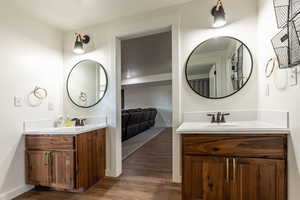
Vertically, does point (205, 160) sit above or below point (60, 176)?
above

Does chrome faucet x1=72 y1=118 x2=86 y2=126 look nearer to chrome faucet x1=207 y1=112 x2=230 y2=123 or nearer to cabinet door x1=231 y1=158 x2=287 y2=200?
chrome faucet x1=207 y1=112 x2=230 y2=123

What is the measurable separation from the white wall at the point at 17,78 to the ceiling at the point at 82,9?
0.53 ft

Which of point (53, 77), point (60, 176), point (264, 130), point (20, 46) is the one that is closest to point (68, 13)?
point (20, 46)

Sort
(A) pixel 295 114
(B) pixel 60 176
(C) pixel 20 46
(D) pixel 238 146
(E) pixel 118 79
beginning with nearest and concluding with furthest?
(A) pixel 295 114, (D) pixel 238 146, (B) pixel 60 176, (C) pixel 20 46, (E) pixel 118 79

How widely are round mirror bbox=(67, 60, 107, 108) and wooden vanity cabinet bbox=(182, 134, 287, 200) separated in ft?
5.41

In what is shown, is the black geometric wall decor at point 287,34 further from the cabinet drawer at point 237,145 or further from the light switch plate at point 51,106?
the light switch plate at point 51,106

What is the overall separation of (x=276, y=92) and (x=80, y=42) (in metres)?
2.55

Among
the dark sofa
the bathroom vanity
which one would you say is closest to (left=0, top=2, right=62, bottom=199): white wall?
the bathroom vanity

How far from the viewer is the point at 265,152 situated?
136 centimetres

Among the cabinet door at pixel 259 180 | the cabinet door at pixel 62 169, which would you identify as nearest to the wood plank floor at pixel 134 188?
the cabinet door at pixel 62 169

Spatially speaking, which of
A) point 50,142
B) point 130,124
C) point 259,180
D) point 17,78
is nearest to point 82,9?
point 17,78

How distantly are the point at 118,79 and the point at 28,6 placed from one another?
1.44 metres

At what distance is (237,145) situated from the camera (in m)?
1.42

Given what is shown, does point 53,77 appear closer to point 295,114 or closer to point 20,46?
point 20,46
